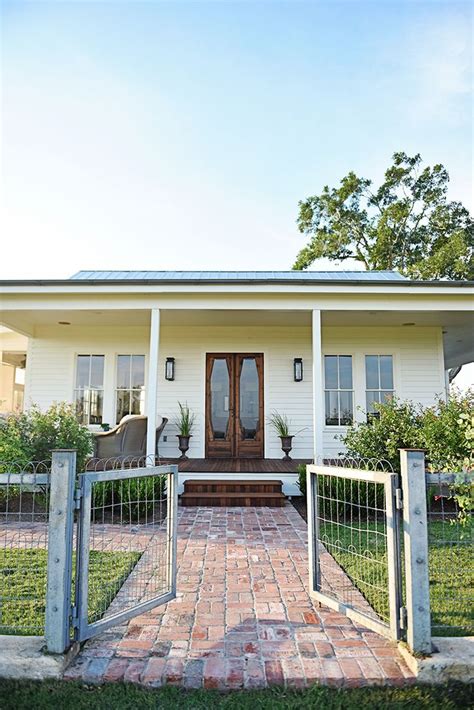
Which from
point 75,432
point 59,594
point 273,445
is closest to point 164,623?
point 59,594

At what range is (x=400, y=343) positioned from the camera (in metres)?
9.24

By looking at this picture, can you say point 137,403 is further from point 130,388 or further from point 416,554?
point 416,554

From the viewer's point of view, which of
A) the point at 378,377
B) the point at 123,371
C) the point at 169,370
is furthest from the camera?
the point at 123,371

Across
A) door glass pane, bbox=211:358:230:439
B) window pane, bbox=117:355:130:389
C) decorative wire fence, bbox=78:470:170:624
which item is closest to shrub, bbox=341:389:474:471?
decorative wire fence, bbox=78:470:170:624

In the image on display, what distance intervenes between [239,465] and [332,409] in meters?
2.67

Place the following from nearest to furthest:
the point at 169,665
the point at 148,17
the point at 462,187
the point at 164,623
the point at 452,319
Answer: the point at 169,665, the point at 164,623, the point at 148,17, the point at 452,319, the point at 462,187

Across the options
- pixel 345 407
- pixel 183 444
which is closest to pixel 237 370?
pixel 183 444

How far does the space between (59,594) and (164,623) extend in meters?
0.82

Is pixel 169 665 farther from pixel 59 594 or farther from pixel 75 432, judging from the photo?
pixel 75 432

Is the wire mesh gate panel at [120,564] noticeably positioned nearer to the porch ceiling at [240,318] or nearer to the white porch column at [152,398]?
the white porch column at [152,398]

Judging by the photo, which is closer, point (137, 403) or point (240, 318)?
point (240, 318)

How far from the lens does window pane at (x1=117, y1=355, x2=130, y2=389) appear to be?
9.28 m

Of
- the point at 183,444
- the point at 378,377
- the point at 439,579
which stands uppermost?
the point at 378,377

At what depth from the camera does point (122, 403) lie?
9.23 m
